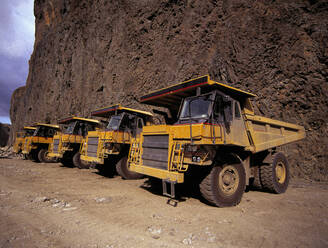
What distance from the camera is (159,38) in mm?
15789

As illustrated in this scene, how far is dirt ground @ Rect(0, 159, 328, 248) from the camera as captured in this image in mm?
2699

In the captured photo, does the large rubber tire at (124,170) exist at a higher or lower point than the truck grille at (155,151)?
lower

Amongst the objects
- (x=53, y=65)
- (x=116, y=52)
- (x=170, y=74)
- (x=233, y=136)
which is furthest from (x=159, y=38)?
(x=53, y=65)

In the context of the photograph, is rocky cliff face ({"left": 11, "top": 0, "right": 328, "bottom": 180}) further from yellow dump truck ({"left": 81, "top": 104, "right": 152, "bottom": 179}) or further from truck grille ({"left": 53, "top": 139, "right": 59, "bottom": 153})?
truck grille ({"left": 53, "top": 139, "right": 59, "bottom": 153})

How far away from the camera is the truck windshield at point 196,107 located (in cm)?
482

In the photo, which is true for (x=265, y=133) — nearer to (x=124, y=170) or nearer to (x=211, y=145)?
(x=211, y=145)

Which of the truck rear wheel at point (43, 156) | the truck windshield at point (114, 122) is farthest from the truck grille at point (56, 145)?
the truck windshield at point (114, 122)

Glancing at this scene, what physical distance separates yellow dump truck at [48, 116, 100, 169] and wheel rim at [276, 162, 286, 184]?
29.3 ft

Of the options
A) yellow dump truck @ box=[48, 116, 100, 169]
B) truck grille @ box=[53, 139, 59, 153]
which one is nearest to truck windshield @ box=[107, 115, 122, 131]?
yellow dump truck @ box=[48, 116, 100, 169]

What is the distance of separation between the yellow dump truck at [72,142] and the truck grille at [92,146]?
249 centimetres

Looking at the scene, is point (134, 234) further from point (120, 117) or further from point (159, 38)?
point (159, 38)

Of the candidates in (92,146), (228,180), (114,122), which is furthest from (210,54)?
(228,180)

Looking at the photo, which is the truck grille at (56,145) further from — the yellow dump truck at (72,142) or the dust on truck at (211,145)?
the dust on truck at (211,145)

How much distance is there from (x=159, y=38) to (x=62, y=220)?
15154mm
